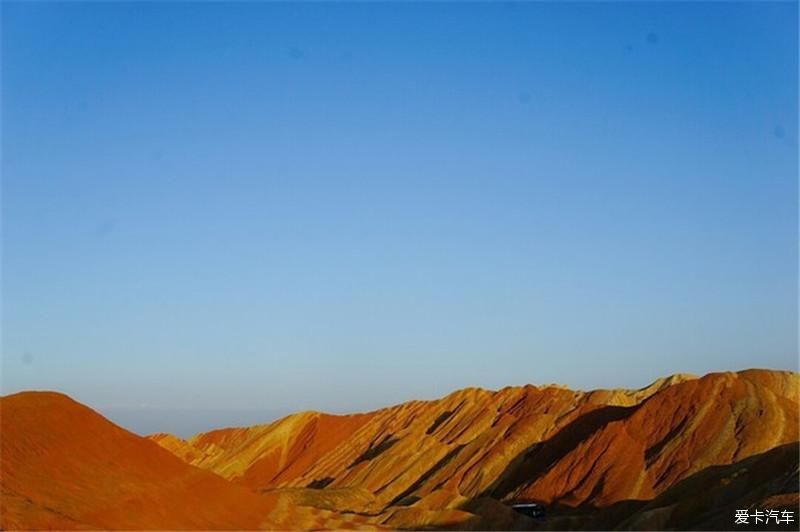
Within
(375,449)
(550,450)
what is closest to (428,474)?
(550,450)

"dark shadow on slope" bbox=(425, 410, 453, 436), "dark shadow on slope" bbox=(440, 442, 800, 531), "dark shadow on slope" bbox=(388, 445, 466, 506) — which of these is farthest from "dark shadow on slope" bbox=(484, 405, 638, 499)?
"dark shadow on slope" bbox=(425, 410, 453, 436)

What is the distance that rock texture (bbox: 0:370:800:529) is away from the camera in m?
59.6

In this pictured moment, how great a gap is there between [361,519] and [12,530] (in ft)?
110

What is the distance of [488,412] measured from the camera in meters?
121

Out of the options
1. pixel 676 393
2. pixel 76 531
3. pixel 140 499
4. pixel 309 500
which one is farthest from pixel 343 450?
pixel 76 531

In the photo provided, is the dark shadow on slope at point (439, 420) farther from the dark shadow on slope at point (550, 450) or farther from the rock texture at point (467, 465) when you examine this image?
the dark shadow on slope at point (550, 450)

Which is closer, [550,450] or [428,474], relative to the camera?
[550,450]

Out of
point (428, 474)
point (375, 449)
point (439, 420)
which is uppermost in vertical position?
point (439, 420)

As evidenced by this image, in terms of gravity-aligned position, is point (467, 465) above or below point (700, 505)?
above

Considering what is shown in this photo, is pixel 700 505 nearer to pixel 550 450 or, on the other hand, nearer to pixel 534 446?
pixel 550 450

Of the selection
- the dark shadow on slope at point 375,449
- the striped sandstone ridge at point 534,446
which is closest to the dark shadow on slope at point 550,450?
the striped sandstone ridge at point 534,446

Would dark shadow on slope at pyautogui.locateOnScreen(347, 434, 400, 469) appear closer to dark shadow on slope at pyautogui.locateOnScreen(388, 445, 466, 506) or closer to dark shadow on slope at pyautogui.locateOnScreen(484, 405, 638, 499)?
dark shadow on slope at pyautogui.locateOnScreen(388, 445, 466, 506)

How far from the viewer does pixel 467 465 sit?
103m

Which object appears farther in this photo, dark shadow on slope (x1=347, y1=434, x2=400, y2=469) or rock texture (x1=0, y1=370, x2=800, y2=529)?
dark shadow on slope (x1=347, y1=434, x2=400, y2=469)
